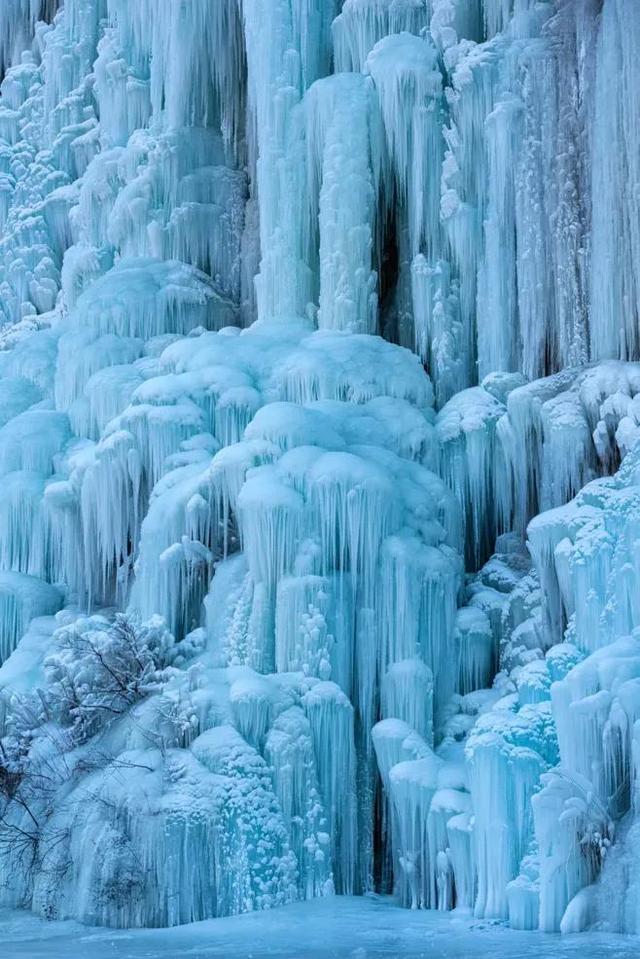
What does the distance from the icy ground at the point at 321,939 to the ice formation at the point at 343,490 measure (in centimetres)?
31

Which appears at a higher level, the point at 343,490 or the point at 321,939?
the point at 343,490

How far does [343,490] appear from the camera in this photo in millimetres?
13594

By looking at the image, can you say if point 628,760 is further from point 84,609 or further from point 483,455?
point 84,609

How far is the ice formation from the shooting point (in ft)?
38.9

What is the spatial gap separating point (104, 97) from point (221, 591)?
10.5 metres

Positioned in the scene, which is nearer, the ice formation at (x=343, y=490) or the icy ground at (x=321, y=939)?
the icy ground at (x=321, y=939)

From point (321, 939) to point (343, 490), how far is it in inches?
171

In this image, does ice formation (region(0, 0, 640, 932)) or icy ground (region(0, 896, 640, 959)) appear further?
ice formation (region(0, 0, 640, 932))

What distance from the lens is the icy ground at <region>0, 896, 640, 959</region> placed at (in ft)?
31.9

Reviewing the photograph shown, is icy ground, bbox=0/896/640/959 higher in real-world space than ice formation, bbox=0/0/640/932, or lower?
lower

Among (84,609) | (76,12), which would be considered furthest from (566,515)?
(76,12)

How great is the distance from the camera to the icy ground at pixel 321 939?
9.73 meters

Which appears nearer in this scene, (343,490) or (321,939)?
(321,939)

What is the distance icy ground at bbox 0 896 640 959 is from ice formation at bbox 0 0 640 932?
0.31m
